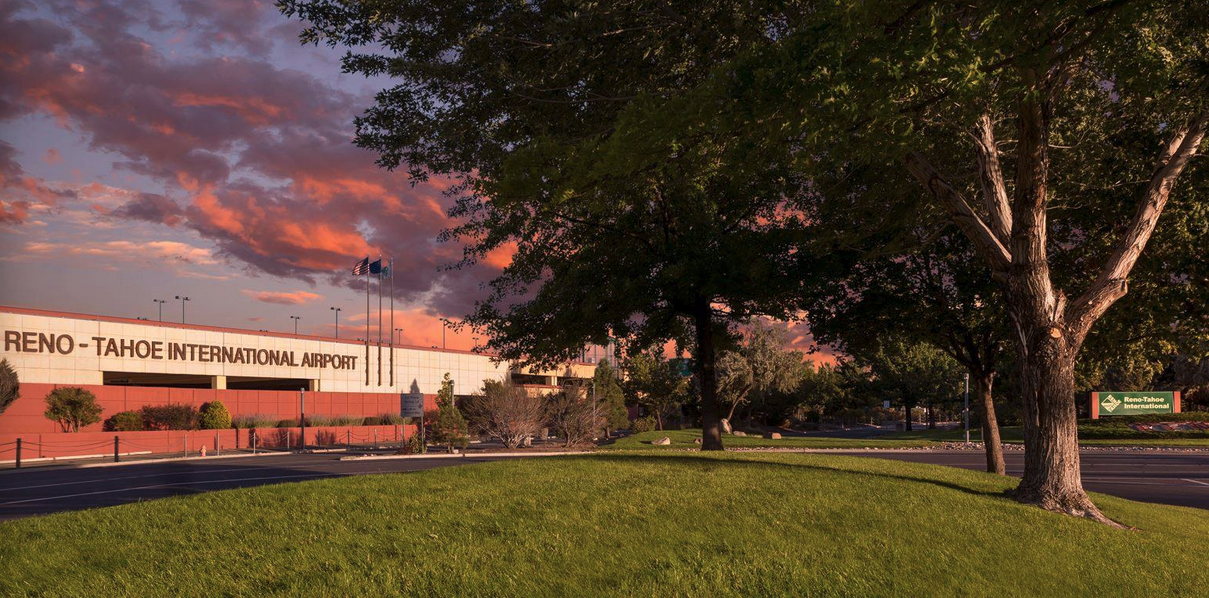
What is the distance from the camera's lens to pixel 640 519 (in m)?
9.16

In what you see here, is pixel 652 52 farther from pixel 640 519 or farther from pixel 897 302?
pixel 897 302

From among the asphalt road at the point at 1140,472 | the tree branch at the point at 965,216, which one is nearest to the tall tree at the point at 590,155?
the tree branch at the point at 965,216

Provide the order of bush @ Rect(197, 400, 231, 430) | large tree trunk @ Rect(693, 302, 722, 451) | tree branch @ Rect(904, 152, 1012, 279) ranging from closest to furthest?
1. tree branch @ Rect(904, 152, 1012, 279)
2. large tree trunk @ Rect(693, 302, 722, 451)
3. bush @ Rect(197, 400, 231, 430)

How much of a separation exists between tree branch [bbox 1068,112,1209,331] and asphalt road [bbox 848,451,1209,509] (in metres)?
8.97

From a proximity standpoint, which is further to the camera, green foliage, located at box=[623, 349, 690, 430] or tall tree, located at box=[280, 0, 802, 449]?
green foliage, located at box=[623, 349, 690, 430]

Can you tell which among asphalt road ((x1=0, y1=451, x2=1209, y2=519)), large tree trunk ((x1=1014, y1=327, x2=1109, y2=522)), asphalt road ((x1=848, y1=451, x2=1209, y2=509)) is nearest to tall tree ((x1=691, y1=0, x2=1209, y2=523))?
large tree trunk ((x1=1014, y1=327, x2=1109, y2=522))

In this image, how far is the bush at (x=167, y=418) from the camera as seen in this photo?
45875 millimetres

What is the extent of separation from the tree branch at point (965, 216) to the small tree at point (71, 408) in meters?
44.7

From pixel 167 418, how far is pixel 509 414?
67.6 ft

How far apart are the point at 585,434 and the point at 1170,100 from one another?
116 feet

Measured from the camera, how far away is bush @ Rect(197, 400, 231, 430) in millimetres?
47772

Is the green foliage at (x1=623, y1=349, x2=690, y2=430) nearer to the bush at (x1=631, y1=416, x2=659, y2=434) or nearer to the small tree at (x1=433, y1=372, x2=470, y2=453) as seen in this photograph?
the bush at (x1=631, y1=416, x2=659, y2=434)

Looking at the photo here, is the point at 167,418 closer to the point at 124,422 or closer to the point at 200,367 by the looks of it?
the point at 124,422

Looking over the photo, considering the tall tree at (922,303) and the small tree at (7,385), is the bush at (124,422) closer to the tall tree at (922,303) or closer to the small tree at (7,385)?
the small tree at (7,385)
